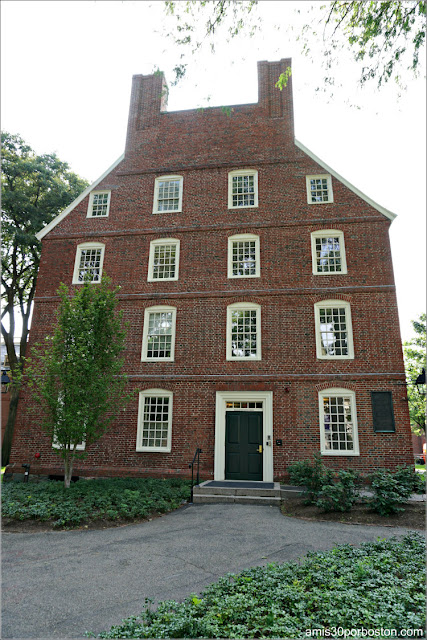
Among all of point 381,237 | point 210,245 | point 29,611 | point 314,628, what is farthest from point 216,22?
point 381,237

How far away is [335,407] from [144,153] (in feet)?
43.7

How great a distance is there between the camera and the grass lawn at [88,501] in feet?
28.2

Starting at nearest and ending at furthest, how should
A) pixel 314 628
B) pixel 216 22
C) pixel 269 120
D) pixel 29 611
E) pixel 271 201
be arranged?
1. pixel 314 628
2. pixel 29 611
3. pixel 216 22
4. pixel 271 201
5. pixel 269 120

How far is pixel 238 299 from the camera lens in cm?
1469

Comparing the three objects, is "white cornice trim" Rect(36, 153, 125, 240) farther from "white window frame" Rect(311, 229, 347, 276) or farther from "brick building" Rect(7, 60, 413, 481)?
"white window frame" Rect(311, 229, 347, 276)

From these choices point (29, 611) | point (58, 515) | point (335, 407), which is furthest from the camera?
point (335, 407)

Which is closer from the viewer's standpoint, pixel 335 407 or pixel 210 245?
pixel 335 407

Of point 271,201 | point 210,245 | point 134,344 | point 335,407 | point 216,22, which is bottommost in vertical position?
point 335,407

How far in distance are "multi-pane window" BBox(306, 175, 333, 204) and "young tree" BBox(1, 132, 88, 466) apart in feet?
43.2

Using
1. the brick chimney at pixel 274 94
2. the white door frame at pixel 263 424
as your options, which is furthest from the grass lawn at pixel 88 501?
the brick chimney at pixel 274 94

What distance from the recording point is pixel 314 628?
364 centimetres

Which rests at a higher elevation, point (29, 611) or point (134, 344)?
point (134, 344)

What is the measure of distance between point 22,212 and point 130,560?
18.9 m

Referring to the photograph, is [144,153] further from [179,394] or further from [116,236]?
[179,394]
